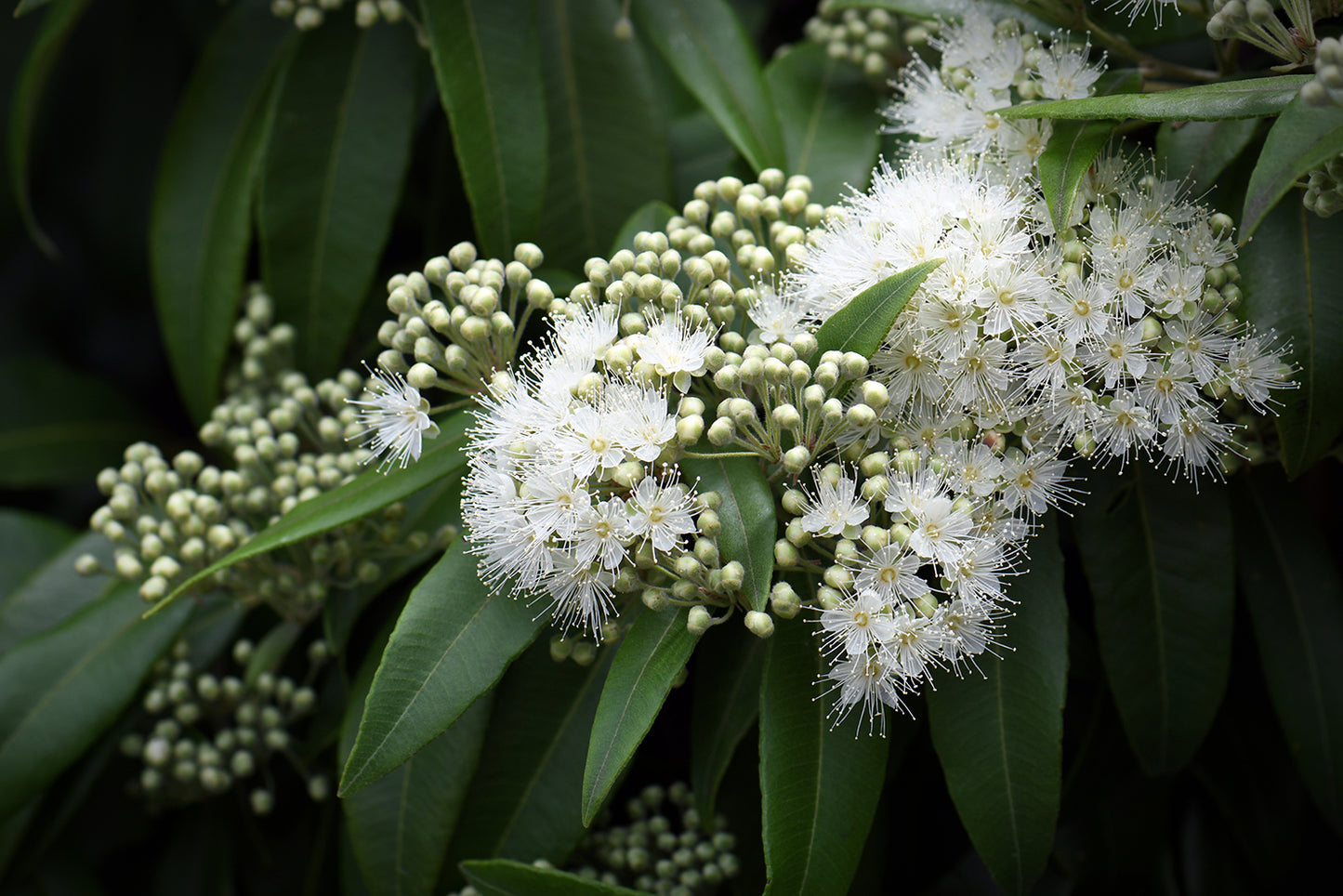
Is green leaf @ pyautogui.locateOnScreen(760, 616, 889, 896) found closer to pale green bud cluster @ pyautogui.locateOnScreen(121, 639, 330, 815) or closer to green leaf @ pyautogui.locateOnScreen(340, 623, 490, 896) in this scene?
green leaf @ pyautogui.locateOnScreen(340, 623, 490, 896)

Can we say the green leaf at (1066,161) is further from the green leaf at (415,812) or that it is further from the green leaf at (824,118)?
the green leaf at (415,812)

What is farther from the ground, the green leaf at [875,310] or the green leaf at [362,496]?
the green leaf at [875,310]

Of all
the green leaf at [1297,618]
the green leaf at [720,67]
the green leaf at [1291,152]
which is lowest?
the green leaf at [1297,618]

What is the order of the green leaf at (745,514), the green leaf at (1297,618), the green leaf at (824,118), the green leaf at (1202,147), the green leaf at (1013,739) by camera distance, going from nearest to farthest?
the green leaf at (745,514)
the green leaf at (1013,739)
the green leaf at (1202,147)
the green leaf at (1297,618)
the green leaf at (824,118)

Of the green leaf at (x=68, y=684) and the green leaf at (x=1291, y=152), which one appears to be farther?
the green leaf at (x=68, y=684)

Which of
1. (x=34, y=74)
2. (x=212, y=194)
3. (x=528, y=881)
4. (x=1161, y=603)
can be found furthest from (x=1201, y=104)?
(x=34, y=74)

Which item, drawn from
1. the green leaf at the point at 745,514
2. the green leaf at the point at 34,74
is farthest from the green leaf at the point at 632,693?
the green leaf at the point at 34,74

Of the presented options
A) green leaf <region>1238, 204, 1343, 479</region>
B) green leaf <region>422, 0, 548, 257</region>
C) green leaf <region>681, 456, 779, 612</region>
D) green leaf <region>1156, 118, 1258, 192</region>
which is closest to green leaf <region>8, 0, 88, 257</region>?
green leaf <region>422, 0, 548, 257</region>
